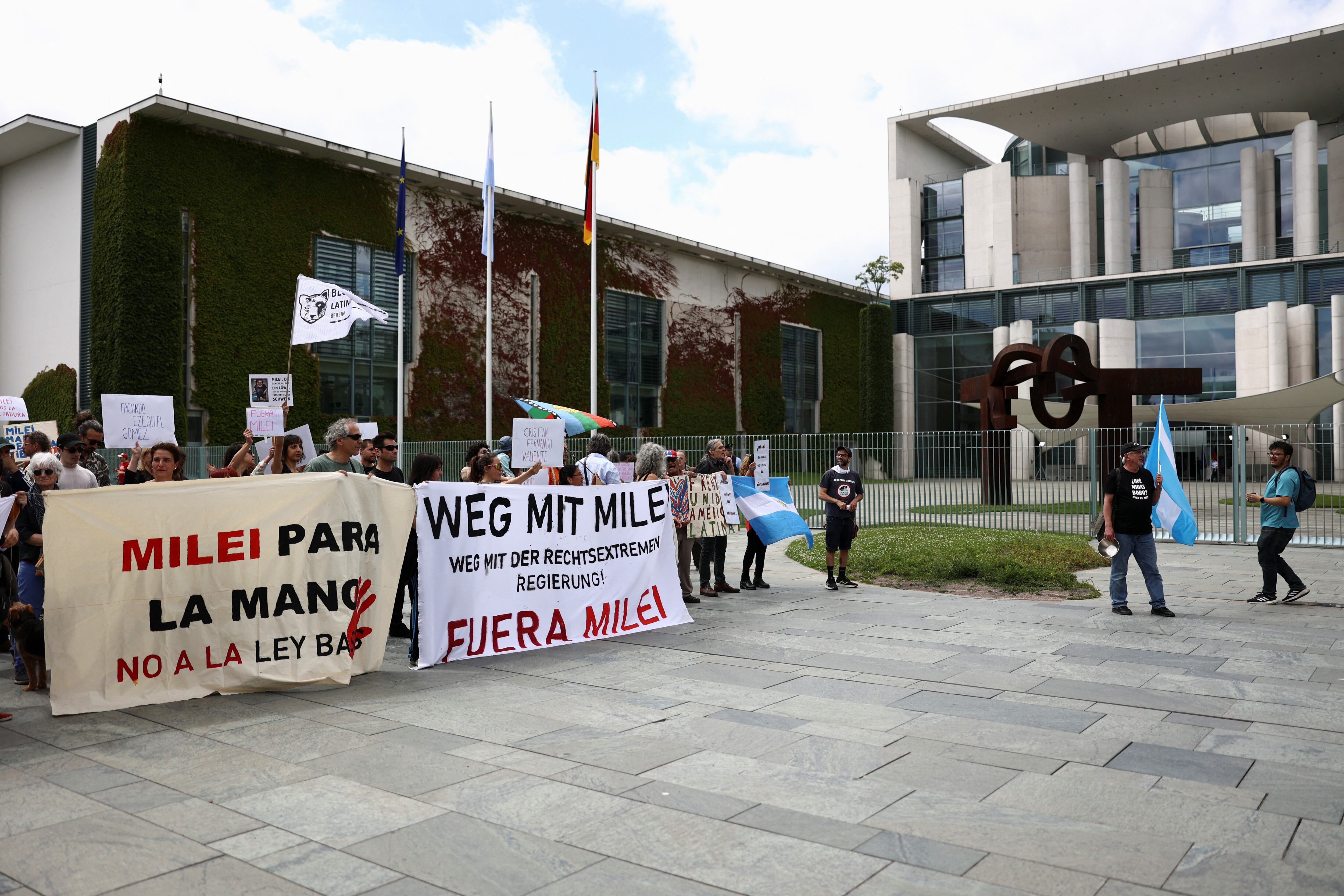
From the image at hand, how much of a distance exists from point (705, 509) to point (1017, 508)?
38.6 ft

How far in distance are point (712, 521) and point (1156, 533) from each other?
10947mm

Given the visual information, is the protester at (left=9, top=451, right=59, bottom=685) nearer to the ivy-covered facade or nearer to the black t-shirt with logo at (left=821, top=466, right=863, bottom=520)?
the black t-shirt with logo at (left=821, top=466, right=863, bottom=520)

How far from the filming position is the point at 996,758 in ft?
16.6

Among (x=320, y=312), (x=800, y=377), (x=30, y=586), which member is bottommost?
(x=30, y=586)

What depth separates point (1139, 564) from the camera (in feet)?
32.6

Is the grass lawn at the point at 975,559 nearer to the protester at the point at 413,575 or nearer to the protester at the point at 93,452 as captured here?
the protester at the point at 413,575

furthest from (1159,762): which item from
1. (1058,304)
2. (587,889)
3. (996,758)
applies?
(1058,304)

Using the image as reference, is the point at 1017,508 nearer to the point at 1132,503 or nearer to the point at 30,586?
the point at 1132,503

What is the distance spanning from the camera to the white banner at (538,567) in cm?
761

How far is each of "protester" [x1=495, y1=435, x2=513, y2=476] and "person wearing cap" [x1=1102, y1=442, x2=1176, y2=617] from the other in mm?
6137

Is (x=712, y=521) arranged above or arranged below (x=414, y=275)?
below

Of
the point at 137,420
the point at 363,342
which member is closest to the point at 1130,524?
the point at 137,420

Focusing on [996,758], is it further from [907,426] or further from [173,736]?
[907,426]

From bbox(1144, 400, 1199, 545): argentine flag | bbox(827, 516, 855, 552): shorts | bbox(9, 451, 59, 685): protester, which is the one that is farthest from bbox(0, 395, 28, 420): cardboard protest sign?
bbox(1144, 400, 1199, 545): argentine flag
